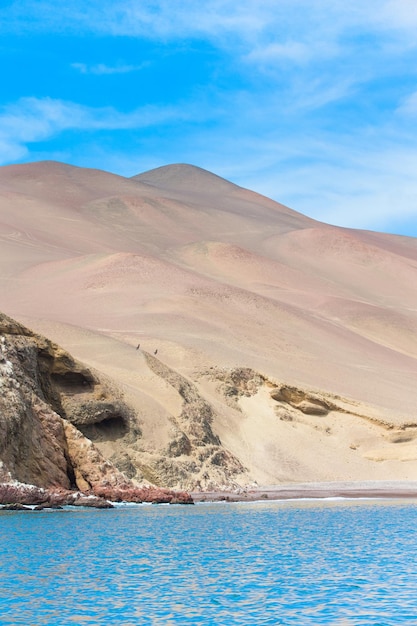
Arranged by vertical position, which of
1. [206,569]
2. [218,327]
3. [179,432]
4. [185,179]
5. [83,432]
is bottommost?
[206,569]

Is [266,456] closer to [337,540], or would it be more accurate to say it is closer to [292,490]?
[292,490]

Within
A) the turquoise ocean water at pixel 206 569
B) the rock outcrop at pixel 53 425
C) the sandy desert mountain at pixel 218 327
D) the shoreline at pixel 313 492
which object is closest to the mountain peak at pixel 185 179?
the sandy desert mountain at pixel 218 327

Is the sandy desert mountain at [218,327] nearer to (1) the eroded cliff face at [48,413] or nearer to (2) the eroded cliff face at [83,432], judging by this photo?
(2) the eroded cliff face at [83,432]

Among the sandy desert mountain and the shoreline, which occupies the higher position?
the sandy desert mountain

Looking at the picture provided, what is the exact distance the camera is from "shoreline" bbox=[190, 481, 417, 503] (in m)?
34.5

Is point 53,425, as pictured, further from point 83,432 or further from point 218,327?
point 218,327

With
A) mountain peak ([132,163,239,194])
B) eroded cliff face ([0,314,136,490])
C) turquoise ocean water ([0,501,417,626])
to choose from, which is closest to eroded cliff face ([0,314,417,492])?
Result: eroded cliff face ([0,314,136,490])

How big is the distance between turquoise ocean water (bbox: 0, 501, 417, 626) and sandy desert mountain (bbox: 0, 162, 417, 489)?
38.6ft

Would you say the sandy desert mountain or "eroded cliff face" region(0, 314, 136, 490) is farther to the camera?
the sandy desert mountain

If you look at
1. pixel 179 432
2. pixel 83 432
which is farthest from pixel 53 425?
pixel 179 432

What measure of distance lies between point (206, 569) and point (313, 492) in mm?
19806

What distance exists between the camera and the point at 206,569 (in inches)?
679

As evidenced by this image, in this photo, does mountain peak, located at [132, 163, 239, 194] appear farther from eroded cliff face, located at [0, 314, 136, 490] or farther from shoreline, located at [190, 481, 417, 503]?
eroded cliff face, located at [0, 314, 136, 490]

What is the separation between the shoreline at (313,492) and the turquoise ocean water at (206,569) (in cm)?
781
